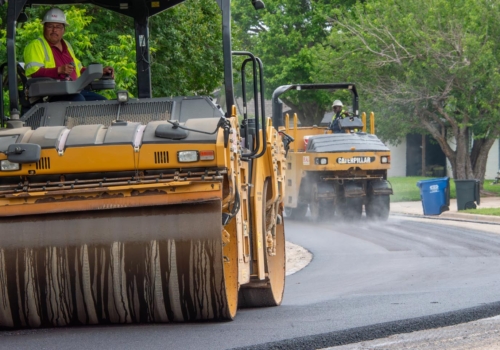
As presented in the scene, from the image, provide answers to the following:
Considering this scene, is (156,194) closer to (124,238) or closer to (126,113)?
(124,238)

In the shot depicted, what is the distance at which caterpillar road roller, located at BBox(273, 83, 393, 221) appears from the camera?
21047mm

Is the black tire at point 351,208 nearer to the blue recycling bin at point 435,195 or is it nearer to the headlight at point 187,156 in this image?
the blue recycling bin at point 435,195

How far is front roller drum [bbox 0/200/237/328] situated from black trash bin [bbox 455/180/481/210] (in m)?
19.2

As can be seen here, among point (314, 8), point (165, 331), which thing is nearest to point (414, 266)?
point (165, 331)

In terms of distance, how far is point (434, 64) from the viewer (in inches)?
1156

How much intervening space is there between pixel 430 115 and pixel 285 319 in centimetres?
2625

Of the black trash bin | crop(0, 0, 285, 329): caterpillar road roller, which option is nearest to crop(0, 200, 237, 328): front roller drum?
crop(0, 0, 285, 329): caterpillar road roller

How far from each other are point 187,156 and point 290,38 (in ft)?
Result: 136

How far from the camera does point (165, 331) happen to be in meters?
6.42

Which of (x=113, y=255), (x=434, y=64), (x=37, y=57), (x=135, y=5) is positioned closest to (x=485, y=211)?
(x=434, y=64)

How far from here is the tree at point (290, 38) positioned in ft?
153

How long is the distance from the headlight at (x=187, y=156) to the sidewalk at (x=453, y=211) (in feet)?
52.2

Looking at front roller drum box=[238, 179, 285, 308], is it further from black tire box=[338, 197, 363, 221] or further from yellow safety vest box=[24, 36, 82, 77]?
black tire box=[338, 197, 363, 221]

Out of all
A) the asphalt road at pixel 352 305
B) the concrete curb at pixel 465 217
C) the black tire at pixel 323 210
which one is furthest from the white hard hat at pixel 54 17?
the concrete curb at pixel 465 217
